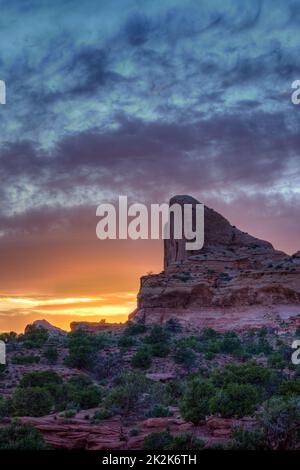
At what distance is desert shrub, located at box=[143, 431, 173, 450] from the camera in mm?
15570

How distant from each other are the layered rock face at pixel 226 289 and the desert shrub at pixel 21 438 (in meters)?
50.1

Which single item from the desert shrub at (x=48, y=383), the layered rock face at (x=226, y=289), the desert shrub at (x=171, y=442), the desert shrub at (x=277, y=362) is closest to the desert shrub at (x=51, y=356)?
the desert shrub at (x=48, y=383)

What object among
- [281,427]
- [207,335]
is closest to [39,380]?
[281,427]

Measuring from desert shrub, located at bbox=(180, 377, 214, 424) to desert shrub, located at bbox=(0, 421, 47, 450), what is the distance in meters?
5.11

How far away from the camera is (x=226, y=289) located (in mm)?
72812

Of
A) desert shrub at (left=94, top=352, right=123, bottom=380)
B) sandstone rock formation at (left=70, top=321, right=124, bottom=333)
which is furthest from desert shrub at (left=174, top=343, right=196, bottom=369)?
sandstone rock formation at (left=70, top=321, right=124, bottom=333)

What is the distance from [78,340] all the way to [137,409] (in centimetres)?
2273

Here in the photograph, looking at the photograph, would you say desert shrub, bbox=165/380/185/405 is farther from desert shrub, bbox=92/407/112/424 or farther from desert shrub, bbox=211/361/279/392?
desert shrub, bbox=92/407/112/424

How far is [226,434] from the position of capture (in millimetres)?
16719

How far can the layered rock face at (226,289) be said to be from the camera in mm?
69062

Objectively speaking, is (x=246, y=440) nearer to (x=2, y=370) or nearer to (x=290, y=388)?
(x=290, y=388)

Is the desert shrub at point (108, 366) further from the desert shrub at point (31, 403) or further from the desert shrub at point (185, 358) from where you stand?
the desert shrub at point (31, 403)

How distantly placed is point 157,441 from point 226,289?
58.1 metres
